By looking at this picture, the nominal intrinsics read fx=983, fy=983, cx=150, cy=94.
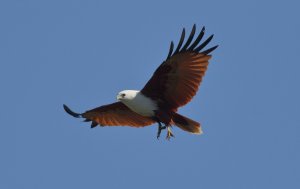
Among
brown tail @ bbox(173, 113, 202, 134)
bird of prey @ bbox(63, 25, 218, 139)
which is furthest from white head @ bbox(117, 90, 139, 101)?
brown tail @ bbox(173, 113, 202, 134)

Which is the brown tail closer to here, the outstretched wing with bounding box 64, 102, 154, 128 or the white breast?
the white breast

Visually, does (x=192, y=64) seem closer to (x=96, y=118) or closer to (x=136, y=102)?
(x=136, y=102)

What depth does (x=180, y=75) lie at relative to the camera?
20.5 meters

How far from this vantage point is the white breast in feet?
66.6

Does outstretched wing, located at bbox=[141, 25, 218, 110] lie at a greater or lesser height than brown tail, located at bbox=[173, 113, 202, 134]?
Result: greater

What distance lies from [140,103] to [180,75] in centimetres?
103

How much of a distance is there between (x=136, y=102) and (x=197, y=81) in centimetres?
136

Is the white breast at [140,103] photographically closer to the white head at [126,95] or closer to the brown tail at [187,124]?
the white head at [126,95]

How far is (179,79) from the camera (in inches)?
807

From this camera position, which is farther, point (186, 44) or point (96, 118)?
point (96, 118)

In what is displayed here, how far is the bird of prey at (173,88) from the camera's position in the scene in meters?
20.3

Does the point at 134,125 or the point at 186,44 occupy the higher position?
the point at 186,44

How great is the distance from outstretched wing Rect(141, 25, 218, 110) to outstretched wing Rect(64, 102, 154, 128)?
984mm

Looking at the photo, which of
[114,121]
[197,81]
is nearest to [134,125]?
[114,121]
